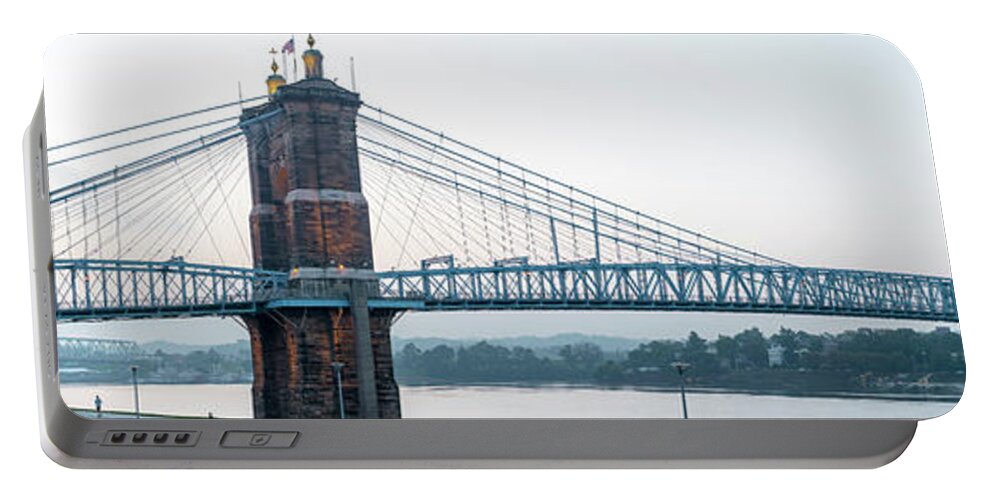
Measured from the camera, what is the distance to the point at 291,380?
257cm

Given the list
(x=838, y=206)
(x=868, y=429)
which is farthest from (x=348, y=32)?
(x=868, y=429)

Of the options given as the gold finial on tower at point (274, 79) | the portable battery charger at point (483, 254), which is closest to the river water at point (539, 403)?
the portable battery charger at point (483, 254)

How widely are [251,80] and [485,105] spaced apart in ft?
1.50

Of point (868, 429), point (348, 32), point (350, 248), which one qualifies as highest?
Result: point (348, 32)

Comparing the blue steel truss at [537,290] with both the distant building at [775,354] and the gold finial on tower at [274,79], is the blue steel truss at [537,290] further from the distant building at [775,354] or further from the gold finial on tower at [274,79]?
the gold finial on tower at [274,79]

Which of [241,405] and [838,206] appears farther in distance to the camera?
[838,206]

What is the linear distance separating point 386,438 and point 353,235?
401mm

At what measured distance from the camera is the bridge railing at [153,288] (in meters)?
2.53

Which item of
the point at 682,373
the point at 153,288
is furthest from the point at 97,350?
the point at 682,373

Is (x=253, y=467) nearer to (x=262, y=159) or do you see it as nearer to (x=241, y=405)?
(x=241, y=405)

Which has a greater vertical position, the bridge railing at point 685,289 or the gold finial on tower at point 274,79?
the gold finial on tower at point 274,79

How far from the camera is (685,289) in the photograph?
2.70 m

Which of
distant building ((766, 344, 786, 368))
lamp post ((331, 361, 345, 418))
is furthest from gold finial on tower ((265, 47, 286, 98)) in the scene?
distant building ((766, 344, 786, 368))

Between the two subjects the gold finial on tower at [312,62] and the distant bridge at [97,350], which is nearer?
the distant bridge at [97,350]
